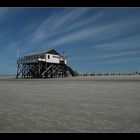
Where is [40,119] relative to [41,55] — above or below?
below

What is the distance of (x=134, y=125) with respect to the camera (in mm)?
4043

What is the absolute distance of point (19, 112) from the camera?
569cm

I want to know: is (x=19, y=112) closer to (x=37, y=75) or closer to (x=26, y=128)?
(x=26, y=128)
